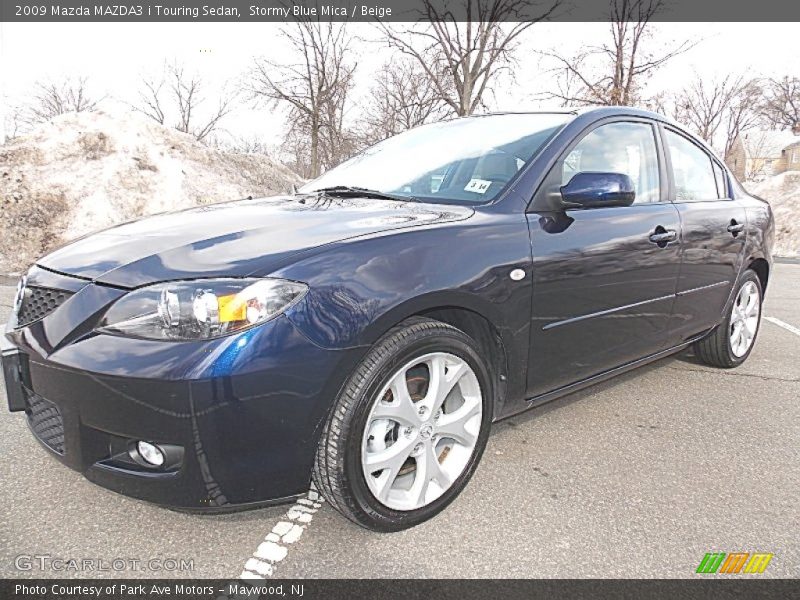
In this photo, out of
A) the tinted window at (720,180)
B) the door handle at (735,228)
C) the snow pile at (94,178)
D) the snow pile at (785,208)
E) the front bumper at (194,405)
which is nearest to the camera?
the front bumper at (194,405)

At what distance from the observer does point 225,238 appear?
2029mm

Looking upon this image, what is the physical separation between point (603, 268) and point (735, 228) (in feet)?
5.09

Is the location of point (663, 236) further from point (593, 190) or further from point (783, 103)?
point (783, 103)

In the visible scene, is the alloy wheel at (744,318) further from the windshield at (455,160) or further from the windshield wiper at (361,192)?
the windshield wiper at (361,192)

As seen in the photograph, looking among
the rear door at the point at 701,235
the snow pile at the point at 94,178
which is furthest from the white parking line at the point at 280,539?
the snow pile at the point at 94,178

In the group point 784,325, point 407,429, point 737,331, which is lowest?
point 784,325

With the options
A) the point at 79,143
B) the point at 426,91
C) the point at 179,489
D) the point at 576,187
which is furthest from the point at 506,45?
the point at 179,489

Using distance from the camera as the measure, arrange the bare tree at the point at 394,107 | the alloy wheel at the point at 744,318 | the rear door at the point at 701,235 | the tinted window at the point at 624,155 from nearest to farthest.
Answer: the tinted window at the point at 624,155
the rear door at the point at 701,235
the alloy wheel at the point at 744,318
the bare tree at the point at 394,107

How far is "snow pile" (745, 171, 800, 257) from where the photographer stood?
12.8 meters

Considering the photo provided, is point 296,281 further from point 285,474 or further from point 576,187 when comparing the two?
point 576,187

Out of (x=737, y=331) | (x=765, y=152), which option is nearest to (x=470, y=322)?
(x=737, y=331)

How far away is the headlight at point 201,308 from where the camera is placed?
5.57 feet

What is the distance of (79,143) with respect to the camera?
9.40 meters

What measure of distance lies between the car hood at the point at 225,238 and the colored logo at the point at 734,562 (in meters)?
1.47
